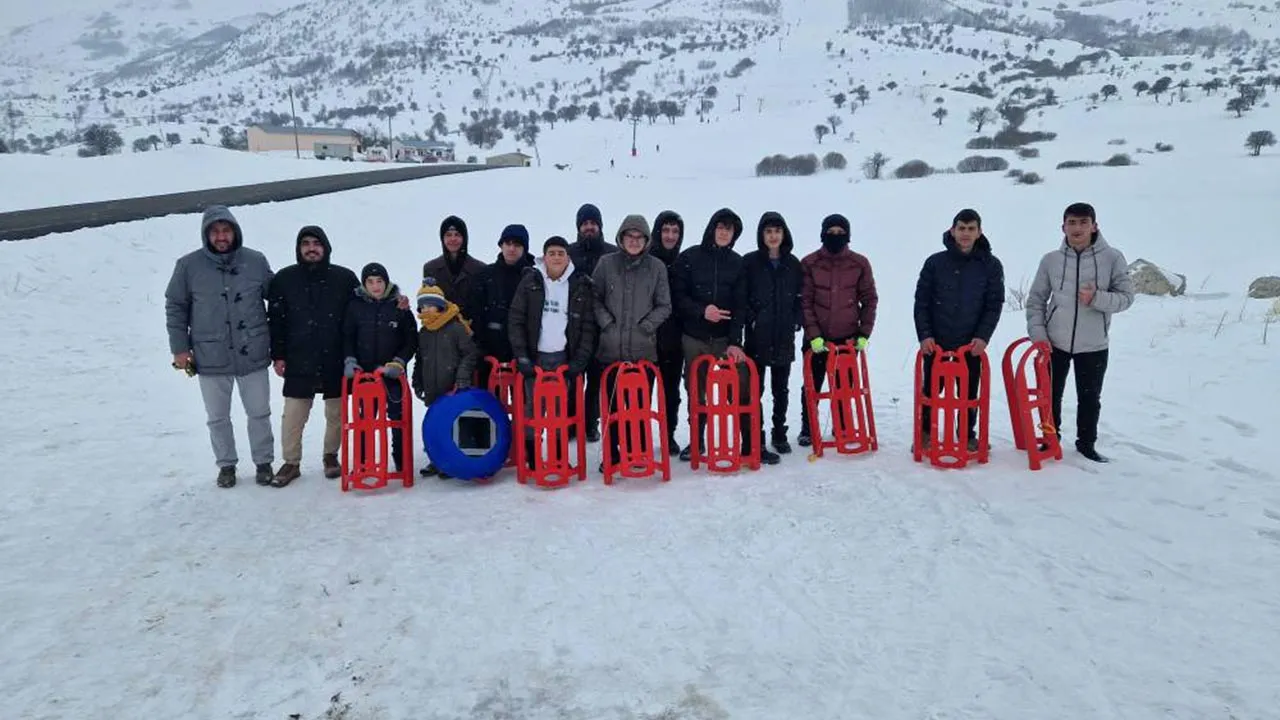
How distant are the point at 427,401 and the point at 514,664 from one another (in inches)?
115

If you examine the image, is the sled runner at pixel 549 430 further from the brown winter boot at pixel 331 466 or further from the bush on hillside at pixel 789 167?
the bush on hillside at pixel 789 167

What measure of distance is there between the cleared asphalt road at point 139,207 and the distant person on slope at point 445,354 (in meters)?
12.1

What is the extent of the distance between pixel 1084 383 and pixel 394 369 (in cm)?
550

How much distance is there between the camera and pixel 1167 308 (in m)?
11.9

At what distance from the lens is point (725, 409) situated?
5.91 metres

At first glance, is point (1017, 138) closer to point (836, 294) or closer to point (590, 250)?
point (836, 294)

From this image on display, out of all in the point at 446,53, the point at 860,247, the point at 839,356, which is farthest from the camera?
the point at 446,53

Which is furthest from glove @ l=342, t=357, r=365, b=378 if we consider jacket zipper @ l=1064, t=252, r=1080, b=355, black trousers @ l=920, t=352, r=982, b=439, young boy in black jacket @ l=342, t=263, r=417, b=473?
jacket zipper @ l=1064, t=252, r=1080, b=355

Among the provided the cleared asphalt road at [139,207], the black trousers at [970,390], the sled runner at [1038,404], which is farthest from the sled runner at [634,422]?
the cleared asphalt road at [139,207]

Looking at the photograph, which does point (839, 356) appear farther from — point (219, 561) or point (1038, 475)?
point (219, 561)

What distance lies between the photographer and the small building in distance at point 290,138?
85562mm

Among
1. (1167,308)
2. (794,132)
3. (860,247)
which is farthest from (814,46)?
(1167,308)

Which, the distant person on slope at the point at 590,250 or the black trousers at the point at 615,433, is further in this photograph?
the distant person on slope at the point at 590,250

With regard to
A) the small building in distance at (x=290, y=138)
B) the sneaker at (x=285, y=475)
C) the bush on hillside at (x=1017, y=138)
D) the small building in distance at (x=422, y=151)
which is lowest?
the sneaker at (x=285, y=475)
